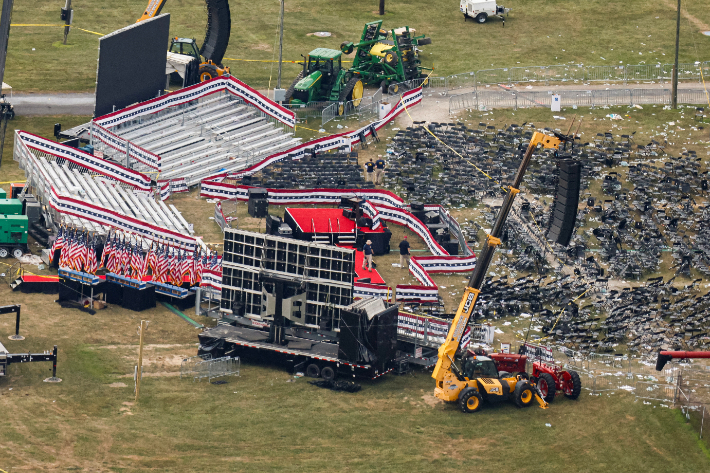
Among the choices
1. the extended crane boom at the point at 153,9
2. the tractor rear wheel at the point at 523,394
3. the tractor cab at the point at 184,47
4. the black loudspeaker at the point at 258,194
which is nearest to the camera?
the tractor rear wheel at the point at 523,394

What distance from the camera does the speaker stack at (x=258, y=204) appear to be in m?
67.1

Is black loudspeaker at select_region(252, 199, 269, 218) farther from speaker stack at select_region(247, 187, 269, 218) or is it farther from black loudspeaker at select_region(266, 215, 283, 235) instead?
black loudspeaker at select_region(266, 215, 283, 235)

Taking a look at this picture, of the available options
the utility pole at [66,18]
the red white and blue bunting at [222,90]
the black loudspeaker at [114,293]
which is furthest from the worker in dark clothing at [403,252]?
the utility pole at [66,18]

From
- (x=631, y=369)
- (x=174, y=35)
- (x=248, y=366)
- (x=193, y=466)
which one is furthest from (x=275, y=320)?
(x=174, y=35)

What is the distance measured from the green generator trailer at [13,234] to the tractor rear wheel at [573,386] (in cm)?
2624

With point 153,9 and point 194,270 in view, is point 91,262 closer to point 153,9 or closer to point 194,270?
point 194,270

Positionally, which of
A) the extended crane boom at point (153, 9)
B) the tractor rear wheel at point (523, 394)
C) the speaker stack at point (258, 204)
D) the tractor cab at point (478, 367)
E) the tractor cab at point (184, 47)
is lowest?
the tractor rear wheel at point (523, 394)

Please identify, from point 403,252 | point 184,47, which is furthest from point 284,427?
point 184,47

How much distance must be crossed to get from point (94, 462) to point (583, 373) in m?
18.9

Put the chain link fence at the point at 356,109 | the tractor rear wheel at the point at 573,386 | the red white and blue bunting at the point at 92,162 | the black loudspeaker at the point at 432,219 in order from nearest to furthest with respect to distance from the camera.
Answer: the tractor rear wheel at the point at 573,386
the black loudspeaker at the point at 432,219
the red white and blue bunting at the point at 92,162
the chain link fence at the point at 356,109

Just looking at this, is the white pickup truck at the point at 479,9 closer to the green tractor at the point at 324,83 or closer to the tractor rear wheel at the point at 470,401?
the green tractor at the point at 324,83

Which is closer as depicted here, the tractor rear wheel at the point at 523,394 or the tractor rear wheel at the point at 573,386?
the tractor rear wheel at the point at 523,394

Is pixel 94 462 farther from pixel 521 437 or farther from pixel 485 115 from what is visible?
pixel 485 115

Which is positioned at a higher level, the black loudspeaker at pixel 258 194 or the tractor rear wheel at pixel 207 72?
the tractor rear wheel at pixel 207 72
